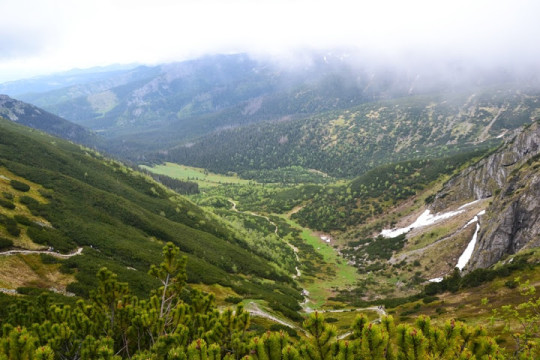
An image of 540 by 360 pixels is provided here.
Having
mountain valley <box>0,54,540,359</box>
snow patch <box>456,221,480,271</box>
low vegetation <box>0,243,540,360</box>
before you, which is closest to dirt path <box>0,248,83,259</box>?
mountain valley <box>0,54,540,359</box>

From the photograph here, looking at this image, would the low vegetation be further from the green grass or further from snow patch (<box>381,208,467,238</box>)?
snow patch (<box>381,208,467,238</box>)

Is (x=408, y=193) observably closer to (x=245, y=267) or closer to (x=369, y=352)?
(x=245, y=267)

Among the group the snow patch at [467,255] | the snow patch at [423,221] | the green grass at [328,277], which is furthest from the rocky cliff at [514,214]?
the green grass at [328,277]

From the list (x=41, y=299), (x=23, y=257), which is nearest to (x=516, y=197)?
(x=41, y=299)

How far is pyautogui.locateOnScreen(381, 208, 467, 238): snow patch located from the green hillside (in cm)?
5310

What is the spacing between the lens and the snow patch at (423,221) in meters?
113

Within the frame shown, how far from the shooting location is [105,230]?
65.5 m

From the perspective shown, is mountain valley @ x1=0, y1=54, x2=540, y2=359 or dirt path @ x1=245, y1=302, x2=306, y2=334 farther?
dirt path @ x1=245, y1=302, x2=306, y2=334

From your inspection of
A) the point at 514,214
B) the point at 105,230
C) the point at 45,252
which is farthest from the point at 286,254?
the point at 45,252

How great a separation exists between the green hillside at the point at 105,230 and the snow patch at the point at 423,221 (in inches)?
2090

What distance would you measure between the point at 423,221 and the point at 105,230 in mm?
111017

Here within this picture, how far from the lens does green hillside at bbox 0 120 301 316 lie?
48031 mm

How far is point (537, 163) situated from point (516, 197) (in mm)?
16276

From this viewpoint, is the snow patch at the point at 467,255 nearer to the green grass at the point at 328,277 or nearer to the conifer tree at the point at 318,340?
the green grass at the point at 328,277
